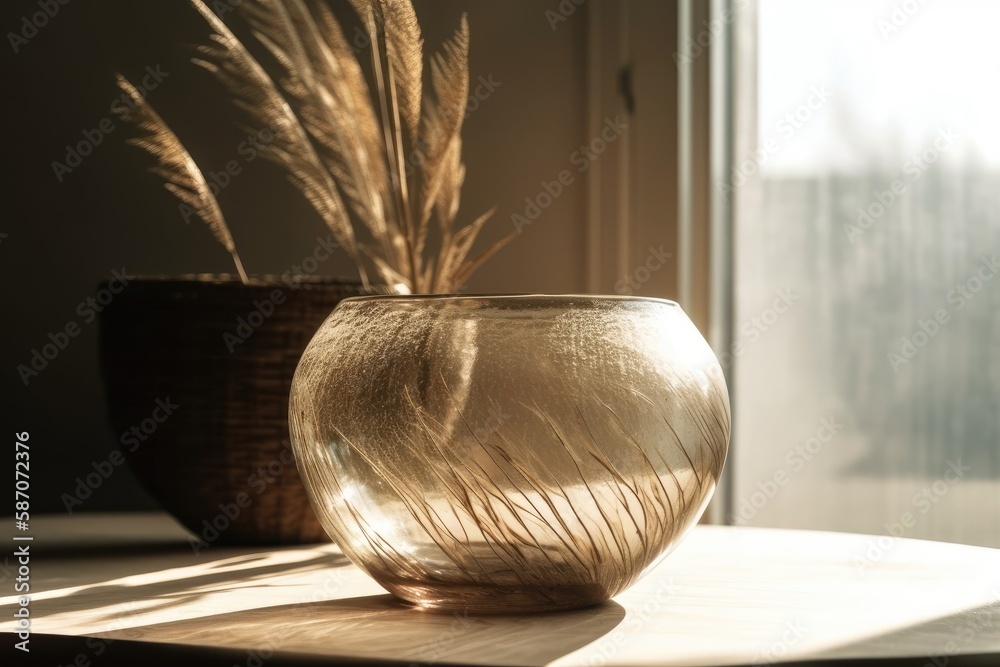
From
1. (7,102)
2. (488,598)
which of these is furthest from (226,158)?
(488,598)

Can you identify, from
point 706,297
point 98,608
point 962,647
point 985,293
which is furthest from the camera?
point 706,297

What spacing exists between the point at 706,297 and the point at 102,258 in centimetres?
75

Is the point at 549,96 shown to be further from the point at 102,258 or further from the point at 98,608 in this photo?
the point at 98,608

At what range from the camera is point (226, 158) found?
1.31m

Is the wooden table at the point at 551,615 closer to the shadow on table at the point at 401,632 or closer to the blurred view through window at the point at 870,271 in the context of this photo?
the shadow on table at the point at 401,632

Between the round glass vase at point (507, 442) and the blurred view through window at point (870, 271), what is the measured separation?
685 millimetres

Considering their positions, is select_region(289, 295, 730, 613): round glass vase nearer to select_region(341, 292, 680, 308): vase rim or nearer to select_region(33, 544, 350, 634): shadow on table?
select_region(341, 292, 680, 308): vase rim

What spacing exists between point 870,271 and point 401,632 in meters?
0.84

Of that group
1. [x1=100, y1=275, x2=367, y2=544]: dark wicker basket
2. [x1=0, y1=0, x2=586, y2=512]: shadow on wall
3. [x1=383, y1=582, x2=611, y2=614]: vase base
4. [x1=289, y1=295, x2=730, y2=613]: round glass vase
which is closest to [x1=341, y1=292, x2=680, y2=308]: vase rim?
[x1=289, y1=295, x2=730, y2=613]: round glass vase

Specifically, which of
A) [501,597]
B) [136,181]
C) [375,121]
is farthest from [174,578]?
[136,181]

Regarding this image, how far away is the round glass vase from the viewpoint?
52 cm

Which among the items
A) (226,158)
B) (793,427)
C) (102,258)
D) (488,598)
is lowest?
(793,427)

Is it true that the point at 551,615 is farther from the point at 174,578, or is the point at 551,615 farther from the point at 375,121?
the point at 375,121

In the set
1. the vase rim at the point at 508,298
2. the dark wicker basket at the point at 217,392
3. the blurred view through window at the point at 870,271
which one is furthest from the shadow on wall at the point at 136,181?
the vase rim at the point at 508,298
